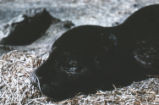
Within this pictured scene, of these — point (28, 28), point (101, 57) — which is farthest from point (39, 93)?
point (28, 28)

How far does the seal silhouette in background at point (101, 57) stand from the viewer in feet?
9.97

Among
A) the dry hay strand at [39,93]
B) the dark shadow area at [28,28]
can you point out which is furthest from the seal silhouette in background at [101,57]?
the dark shadow area at [28,28]

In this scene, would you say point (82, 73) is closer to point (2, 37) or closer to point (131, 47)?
point (131, 47)

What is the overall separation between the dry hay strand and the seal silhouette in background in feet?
0.31

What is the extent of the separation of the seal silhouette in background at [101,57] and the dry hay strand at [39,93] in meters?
0.09

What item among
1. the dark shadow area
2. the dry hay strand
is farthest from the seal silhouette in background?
the dark shadow area

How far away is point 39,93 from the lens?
3207 millimetres

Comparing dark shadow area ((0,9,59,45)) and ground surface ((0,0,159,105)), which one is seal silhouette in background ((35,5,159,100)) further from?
dark shadow area ((0,9,59,45))

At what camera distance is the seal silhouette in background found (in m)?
3.04

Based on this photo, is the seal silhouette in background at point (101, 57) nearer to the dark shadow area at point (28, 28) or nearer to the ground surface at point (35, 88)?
the ground surface at point (35, 88)

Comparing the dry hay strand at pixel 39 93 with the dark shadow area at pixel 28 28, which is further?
the dark shadow area at pixel 28 28

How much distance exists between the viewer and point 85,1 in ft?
23.5

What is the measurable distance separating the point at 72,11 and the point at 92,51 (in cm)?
361

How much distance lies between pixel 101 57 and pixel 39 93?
2.65 feet
